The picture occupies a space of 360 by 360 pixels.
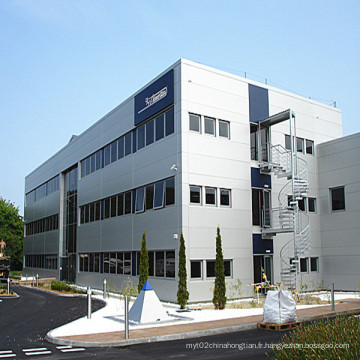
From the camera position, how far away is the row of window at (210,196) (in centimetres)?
2225

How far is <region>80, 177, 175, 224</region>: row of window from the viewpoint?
23.2 m

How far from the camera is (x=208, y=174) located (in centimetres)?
2272

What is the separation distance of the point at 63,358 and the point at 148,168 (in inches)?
617

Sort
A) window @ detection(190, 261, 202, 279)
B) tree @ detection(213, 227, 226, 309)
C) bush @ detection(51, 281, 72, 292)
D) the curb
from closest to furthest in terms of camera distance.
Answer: the curb → tree @ detection(213, 227, 226, 309) → window @ detection(190, 261, 202, 279) → bush @ detection(51, 281, 72, 292)

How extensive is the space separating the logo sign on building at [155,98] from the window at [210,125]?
2.10m

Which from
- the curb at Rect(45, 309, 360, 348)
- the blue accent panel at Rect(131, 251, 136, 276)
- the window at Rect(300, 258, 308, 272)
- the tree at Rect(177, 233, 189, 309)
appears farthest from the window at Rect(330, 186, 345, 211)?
the curb at Rect(45, 309, 360, 348)

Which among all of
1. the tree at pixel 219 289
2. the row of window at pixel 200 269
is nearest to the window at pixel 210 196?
the row of window at pixel 200 269

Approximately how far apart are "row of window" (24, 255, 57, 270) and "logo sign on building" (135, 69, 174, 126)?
77.9ft

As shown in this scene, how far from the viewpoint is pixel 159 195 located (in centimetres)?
2394

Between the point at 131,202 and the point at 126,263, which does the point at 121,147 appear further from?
the point at 126,263

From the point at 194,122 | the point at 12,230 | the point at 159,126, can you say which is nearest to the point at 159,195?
the point at 159,126

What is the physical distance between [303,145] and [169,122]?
30.4ft

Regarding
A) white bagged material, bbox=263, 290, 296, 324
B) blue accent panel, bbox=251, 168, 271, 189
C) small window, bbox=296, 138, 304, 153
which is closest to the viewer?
white bagged material, bbox=263, 290, 296, 324

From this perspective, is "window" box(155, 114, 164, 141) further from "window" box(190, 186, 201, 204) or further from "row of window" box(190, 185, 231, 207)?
"row of window" box(190, 185, 231, 207)
